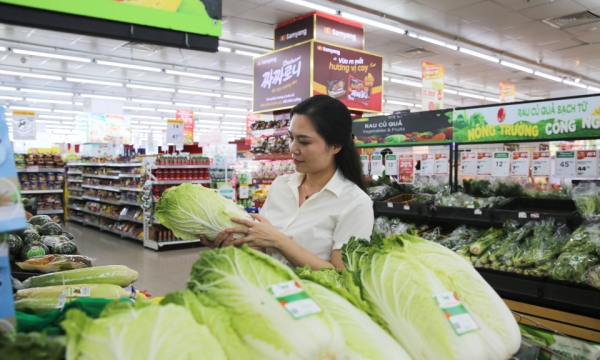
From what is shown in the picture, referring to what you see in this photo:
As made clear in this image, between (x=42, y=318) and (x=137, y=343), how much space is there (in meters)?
0.63

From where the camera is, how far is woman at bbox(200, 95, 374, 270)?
1858 millimetres

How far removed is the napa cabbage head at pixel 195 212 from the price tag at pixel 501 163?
2.88 meters

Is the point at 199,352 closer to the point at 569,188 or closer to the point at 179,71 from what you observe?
the point at 569,188

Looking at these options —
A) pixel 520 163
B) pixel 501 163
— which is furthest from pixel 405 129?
pixel 520 163

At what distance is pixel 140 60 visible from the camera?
12969mm

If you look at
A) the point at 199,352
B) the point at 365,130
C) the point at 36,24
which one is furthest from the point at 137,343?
the point at 365,130

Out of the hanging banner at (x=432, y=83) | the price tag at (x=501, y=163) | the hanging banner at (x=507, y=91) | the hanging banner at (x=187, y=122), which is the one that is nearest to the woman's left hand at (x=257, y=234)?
the price tag at (x=501, y=163)

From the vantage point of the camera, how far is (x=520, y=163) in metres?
3.79

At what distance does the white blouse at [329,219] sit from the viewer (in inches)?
72.9

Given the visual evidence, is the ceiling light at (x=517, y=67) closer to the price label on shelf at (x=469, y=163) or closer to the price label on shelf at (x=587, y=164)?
the price label on shelf at (x=469, y=163)

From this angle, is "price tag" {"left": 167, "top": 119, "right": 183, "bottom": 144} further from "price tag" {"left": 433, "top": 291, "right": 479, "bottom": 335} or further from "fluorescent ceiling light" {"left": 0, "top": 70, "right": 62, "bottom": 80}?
"price tag" {"left": 433, "top": 291, "right": 479, "bottom": 335}

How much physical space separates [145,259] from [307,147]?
6.87 m

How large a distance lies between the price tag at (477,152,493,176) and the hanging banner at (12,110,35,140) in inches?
559

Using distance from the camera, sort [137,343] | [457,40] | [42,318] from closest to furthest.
A: [137,343], [42,318], [457,40]
